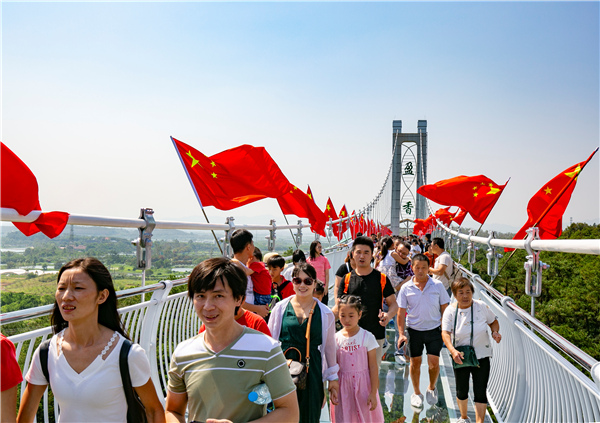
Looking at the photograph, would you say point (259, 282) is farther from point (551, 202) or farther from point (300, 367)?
point (551, 202)

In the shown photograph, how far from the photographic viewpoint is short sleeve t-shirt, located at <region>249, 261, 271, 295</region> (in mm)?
3834

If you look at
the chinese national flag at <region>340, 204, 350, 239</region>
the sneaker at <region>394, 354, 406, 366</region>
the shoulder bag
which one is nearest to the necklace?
the shoulder bag

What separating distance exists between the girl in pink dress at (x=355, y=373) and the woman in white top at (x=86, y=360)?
178 cm

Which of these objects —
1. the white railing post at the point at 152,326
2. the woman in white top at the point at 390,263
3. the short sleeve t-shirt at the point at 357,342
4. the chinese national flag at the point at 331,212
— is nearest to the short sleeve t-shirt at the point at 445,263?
the woman in white top at the point at 390,263

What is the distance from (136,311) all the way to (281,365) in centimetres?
159

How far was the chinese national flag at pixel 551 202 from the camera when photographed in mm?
5941

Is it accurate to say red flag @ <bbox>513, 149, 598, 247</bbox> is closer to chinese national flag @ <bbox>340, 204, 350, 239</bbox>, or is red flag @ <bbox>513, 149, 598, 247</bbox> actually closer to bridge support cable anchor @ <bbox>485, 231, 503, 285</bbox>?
bridge support cable anchor @ <bbox>485, 231, 503, 285</bbox>

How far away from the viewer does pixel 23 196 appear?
2.31 meters

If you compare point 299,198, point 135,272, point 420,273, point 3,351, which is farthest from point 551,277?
point 3,351

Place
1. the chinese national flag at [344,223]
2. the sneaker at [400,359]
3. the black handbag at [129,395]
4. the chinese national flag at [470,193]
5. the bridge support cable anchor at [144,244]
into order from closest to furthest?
the black handbag at [129,395]
the bridge support cable anchor at [144,244]
the sneaker at [400,359]
the chinese national flag at [470,193]
the chinese national flag at [344,223]

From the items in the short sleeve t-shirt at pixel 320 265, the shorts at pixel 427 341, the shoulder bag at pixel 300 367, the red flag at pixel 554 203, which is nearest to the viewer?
the shoulder bag at pixel 300 367

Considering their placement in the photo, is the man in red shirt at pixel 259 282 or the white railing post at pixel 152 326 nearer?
the white railing post at pixel 152 326

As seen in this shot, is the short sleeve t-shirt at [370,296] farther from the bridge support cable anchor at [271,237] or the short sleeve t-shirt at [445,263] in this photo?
the short sleeve t-shirt at [445,263]

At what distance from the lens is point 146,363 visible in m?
1.98
